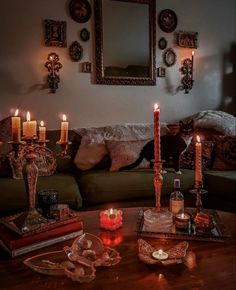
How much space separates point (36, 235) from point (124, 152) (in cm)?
157

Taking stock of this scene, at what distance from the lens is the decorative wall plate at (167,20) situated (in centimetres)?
335

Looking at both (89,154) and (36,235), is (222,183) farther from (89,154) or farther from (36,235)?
(36,235)

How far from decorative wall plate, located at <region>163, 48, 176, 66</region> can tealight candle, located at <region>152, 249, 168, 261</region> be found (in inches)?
107

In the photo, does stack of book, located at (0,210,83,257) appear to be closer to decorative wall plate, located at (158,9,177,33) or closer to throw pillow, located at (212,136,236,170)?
throw pillow, located at (212,136,236,170)

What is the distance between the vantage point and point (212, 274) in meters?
0.96

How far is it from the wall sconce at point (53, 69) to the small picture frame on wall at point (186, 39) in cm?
140

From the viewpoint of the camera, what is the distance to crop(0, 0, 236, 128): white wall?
2883 mm

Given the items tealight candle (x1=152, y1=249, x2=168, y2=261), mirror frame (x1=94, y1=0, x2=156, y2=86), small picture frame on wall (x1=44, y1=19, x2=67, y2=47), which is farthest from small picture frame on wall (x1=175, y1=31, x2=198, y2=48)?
tealight candle (x1=152, y1=249, x2=168, y2=261)

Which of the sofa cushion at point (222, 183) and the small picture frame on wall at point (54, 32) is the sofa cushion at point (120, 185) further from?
the small picture frame on wall at point (54, 32)

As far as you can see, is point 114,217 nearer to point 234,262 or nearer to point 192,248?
point 192,248

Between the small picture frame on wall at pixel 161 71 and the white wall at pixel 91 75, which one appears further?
the small picture frame on wall at pixel 161 71

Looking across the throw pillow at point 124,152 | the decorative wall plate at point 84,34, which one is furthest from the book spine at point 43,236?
the decorative wall plate at point 84,34

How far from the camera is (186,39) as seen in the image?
3465 millimetres

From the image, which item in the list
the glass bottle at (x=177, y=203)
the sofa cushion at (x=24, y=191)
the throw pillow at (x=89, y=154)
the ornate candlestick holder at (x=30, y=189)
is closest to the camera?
the ornate candlestick holder at (x=30, y=189)
